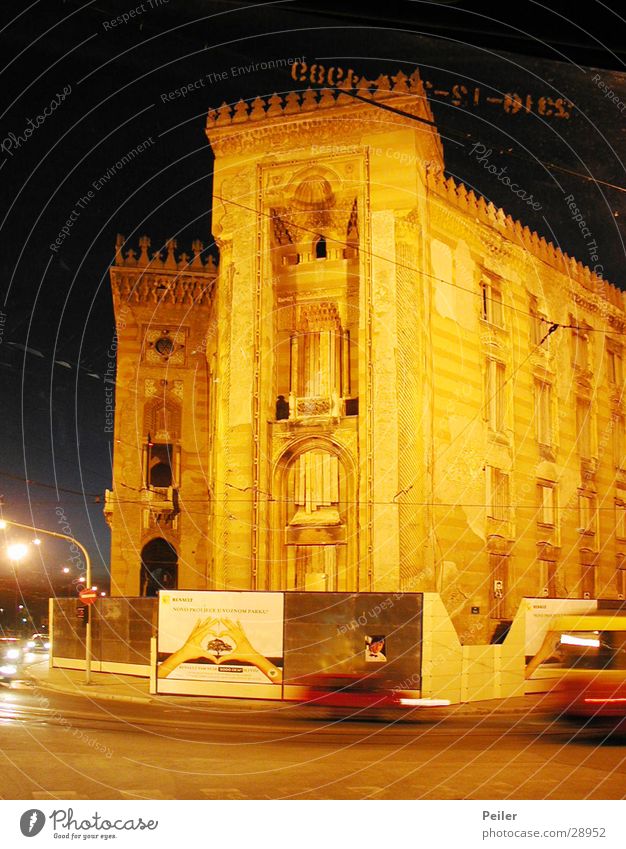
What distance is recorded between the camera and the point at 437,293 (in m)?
27.9

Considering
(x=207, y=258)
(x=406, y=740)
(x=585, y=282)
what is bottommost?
(x=406, y=740)

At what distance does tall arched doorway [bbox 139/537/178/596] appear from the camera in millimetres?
37188

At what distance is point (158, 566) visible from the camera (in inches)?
1470

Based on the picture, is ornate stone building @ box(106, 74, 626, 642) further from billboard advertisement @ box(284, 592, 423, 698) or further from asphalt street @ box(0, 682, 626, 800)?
asphalt street @ box(0, 682, 626, 800)

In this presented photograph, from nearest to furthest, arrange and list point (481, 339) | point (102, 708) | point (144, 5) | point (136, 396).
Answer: point (144, 5) < point (102, 708) < point (481, 339) < point (136, 396)

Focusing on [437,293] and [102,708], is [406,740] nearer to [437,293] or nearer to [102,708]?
[102,708]

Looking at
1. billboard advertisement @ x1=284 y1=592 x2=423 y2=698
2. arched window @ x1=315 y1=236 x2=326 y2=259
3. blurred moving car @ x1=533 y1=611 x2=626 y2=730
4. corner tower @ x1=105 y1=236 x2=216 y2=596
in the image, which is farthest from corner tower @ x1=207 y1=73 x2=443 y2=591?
corner tower @ x1=105 y1=236 x2=216 y2=596

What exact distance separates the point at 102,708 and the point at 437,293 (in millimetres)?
15814

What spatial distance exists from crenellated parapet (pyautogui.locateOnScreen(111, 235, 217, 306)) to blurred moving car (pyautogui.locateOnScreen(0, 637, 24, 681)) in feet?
51.6

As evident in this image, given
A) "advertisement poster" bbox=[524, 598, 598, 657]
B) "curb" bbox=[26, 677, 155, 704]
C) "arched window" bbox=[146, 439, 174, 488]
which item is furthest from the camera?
"arched window" bbox=[146, 439, 174, 488]

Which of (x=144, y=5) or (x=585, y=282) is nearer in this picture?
(x=144, y=5)

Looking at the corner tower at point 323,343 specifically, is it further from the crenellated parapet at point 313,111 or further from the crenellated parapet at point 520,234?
the crenellated parapet at point 520,234

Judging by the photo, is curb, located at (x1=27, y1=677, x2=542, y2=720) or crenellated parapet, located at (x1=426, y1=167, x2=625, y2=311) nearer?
curb, located at (x1=27, y1=677, x2=542, y2=720)

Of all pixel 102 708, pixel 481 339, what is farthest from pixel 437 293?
pixel 102 708
